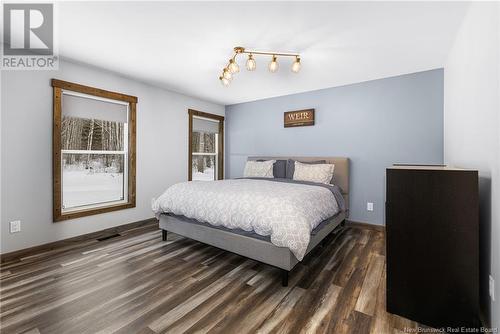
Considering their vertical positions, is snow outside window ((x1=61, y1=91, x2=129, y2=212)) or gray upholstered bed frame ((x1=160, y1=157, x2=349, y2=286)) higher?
snow outside window ((x1=61, y1=91, x2=129, y2=212))

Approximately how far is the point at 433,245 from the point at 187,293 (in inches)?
72.8

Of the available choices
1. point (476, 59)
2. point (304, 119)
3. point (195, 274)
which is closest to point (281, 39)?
point (476, 59)

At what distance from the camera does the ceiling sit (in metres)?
1.84

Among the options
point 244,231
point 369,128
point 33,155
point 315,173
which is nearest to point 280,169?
point 315,173

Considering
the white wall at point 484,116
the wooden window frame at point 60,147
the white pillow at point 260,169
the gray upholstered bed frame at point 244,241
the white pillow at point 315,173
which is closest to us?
the white wall at point 484,116

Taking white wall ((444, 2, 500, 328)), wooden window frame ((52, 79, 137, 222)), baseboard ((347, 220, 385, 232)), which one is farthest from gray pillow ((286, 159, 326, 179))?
wooden window frame ((52, 79, 137, 222))

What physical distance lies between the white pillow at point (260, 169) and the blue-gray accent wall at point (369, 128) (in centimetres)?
52

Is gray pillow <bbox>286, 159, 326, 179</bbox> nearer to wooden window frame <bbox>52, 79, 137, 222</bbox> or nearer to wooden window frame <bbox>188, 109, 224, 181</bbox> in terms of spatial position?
wooden window frame <bbox>188, 109, 224, 181</bbox>

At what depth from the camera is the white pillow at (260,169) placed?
406cm

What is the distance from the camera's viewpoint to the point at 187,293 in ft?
6.12

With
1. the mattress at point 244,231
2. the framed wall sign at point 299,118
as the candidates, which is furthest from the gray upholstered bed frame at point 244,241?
the framed wall sign at point 299,118

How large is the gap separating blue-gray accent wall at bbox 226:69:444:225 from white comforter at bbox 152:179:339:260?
107 cm

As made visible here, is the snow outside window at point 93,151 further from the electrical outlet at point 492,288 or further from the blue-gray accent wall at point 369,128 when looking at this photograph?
the electrical outlet at point 492,288

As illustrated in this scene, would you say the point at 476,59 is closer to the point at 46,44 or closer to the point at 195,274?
the point at 195,274
